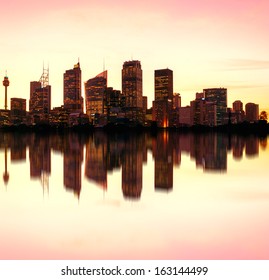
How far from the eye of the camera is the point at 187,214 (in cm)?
1303

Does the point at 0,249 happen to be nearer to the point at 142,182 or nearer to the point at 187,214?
the point at 187,214

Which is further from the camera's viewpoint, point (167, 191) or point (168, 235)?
point (167, 191)

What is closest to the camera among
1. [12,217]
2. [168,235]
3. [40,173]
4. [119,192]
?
[168,235]

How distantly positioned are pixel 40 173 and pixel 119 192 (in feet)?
25.8

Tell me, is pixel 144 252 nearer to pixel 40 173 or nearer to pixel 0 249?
pixel 0 249

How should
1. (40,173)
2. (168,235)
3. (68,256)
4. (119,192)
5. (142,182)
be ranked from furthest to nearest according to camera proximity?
(40,173)
(142,182)
(119,192)
(168,235)
(68,256)

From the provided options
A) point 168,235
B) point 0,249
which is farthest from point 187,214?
point 0,249

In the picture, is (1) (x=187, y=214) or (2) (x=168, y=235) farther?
(1) (x=187, y=214)

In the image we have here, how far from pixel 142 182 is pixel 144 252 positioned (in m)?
10.4

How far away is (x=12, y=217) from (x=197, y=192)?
26.1 feet

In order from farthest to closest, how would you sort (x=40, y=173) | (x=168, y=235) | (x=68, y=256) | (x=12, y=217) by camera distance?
(x=40, y=173) → (x=12, y=217) → (x=168, y=235) → (x=68, y=256)

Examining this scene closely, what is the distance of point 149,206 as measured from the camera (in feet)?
46.1

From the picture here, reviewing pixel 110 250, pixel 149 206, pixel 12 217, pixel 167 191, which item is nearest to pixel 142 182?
pixel 167 191

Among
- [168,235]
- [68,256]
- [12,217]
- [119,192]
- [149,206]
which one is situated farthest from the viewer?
[119,192]
